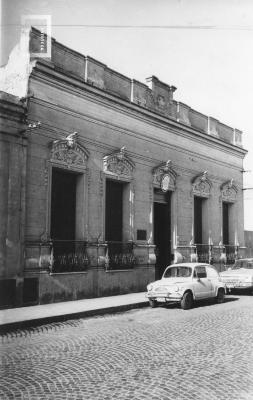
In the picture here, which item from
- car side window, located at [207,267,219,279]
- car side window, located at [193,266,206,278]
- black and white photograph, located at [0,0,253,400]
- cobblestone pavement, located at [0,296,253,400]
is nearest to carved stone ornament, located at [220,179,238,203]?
black and white photograph, located at [0,0,253,400]

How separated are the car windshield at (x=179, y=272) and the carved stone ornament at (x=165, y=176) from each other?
206 inches

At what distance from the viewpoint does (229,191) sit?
23547mm

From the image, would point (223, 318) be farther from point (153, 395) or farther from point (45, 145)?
point (45, 145)

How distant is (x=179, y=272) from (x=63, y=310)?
3921mm

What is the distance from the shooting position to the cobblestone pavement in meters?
5.43

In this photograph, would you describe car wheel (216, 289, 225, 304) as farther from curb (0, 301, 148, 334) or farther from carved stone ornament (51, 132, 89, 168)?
carved stone ornament (51, 132, 89, 168)

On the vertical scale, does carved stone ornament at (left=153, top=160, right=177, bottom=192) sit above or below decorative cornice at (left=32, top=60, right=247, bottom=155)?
below

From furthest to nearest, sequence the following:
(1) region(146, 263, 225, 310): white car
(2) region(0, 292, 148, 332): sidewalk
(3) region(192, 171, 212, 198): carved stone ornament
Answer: (3) region(192, 171, 212, 198): carved stone ornament < (1) region(146, 263, 225, 310): white car < (2) region(0, 292, 148, 332): sidewalk

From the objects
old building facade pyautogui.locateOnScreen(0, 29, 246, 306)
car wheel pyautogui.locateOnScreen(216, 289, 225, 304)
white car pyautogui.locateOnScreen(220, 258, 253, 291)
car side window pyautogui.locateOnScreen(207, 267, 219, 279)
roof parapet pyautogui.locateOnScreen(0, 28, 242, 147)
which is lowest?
car wheel pyautogui.locateOnScreen(216, 289, 225, 304)

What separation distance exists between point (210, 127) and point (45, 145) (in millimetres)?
11668

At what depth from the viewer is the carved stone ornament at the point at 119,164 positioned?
15796mm

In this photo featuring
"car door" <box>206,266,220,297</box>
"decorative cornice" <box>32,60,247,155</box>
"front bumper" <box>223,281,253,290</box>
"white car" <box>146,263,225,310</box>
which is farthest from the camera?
"front bumper" <box>223,281,253,290</box>

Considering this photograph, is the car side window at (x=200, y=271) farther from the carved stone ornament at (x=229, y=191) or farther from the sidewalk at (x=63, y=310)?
the carved stone ornament at (x=229, y=191)

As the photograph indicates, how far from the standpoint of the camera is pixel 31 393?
5.39 meters
